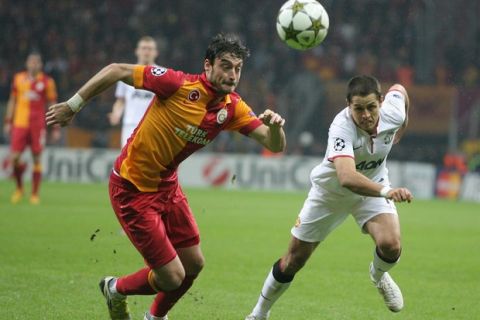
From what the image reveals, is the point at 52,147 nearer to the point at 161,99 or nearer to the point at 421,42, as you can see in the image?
the point at 421,42

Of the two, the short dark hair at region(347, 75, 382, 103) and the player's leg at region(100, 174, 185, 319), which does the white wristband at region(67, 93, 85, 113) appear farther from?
the short dark hair at region(347, 75, 382, 103)

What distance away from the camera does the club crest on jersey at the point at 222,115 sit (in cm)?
579

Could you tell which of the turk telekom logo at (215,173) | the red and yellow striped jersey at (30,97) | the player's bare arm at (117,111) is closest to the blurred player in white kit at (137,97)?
the player's bare arm at (117,111)

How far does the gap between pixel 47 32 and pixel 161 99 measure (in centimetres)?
2065

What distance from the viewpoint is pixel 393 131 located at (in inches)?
256

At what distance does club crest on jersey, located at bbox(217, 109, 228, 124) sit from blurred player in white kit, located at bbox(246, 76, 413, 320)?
84cm

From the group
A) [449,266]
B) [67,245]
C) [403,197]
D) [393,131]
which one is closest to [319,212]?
[393,131]

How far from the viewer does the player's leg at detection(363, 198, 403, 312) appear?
6.38m

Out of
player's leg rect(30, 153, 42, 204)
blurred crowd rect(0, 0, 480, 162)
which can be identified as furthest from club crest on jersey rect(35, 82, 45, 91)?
blurred crowd rect(0, 0, 480, 162)

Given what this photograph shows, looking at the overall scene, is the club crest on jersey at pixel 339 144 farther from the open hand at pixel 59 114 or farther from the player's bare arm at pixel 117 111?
the player's bare arm at pixel 117 111

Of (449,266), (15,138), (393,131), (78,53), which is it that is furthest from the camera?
(78,53)

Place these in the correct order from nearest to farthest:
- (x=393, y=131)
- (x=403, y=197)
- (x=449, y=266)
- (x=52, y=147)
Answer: (x=403, y=197), (x=393, y=131), (x=449, y=266), (x=52, y=147)

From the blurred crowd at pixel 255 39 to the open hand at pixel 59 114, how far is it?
17.4 metres

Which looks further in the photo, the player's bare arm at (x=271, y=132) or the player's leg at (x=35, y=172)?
the player's leg at (x=35, y=172)
